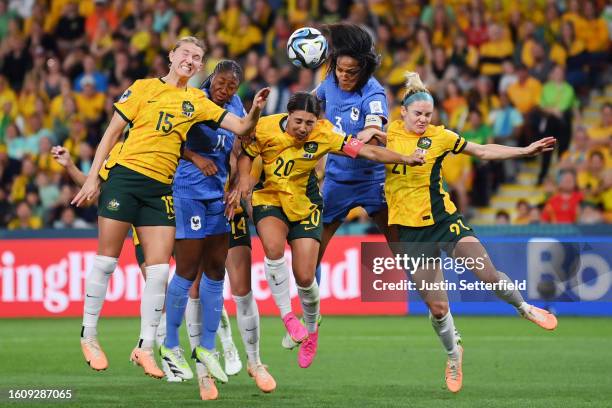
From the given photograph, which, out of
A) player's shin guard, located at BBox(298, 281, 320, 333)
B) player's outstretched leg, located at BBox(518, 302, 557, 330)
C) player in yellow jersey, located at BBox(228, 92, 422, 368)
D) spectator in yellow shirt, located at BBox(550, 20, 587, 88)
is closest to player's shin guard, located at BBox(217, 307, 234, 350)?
player's shin guard, located at BBox(298, 281, 320, 333)

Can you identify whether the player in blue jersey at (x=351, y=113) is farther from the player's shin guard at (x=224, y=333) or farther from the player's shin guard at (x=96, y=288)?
the player's shin guard at (x=96, y=288)

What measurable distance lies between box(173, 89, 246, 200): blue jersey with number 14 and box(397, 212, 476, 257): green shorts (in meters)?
1.66

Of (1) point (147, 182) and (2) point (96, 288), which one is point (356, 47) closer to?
(1) point (147, 182)

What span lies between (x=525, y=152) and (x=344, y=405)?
8.39ft

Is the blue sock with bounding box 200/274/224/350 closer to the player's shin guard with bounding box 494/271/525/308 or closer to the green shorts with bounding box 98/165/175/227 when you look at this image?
the green shorts with bounding box 98/165/175/227

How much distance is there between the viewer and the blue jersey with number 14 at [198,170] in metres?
9.94

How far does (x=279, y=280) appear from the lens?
10.0 meters

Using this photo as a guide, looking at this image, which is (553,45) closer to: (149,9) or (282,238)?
(149,9)

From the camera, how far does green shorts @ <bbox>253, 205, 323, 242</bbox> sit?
9.91 metres

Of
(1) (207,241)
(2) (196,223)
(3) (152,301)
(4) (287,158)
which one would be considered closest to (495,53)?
(4) (287,158)

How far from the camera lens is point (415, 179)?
1001 centimetres

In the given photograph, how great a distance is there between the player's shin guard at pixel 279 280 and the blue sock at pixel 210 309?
0.43 m

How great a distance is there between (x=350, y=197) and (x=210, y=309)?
1632 millimetres

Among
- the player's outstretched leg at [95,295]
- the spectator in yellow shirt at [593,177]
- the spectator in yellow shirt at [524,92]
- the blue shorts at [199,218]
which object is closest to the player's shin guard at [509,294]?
the blue shorts at [199,218]
